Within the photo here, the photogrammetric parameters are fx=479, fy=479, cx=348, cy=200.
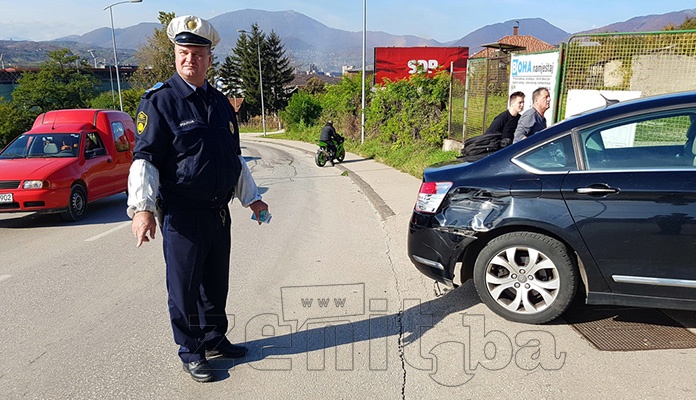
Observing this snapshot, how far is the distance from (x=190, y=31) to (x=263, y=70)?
65667 millimetres

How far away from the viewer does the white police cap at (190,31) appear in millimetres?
2697

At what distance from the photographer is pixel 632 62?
7.93m

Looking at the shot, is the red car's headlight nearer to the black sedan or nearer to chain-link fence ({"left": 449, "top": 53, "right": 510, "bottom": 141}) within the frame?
the black sedan

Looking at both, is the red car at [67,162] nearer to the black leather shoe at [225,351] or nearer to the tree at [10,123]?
the black leather shoe at [225,351]

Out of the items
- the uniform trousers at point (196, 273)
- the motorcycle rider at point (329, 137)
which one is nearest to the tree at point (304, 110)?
the motorcycle rider at point (329, 137)

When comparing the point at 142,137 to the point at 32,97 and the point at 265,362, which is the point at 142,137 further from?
the point at 32,97

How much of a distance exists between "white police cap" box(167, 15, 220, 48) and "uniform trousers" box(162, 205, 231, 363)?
94 centimetres

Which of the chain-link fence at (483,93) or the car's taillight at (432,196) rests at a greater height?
the chain-link fence at (483,93)

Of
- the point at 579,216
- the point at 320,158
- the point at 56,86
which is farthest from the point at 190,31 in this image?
the point at 56,86

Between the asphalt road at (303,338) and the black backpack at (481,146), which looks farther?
the black backpack at (481,146)

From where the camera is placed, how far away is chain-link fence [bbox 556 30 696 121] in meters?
7.44

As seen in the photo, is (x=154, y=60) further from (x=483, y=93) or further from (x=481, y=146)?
(x=481, y=146)

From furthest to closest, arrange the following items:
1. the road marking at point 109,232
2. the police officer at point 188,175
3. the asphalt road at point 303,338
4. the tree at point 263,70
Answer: the tree at point 263,70 → the road marking at point 109,232 → the asphalt road at point 303,338 → the police officer at point 188,175

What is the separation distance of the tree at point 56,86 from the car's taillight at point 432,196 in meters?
54.8
